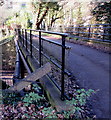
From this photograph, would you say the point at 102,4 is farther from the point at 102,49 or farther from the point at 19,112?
the point at 19,112

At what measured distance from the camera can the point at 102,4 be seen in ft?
31.8

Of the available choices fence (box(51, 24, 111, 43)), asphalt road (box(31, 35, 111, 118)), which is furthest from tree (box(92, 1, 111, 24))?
asphalt road (box(31, 35, 111, 118))

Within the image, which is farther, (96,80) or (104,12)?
(104,12)

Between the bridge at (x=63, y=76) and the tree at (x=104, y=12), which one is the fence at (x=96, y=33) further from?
the bridge at (x=63, y=76)

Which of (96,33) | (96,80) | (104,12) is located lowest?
(96,80)

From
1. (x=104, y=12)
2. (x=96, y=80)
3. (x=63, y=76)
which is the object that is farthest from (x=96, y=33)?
(x=63, y=76)

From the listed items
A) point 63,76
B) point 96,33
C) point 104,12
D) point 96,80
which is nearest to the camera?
point 63,76

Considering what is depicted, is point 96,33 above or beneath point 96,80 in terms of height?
above

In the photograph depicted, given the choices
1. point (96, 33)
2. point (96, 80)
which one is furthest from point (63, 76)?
point (96, 33)

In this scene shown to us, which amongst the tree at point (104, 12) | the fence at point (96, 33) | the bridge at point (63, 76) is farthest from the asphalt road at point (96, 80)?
the tree at point (104, 12)

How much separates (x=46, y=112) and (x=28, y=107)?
559 mm

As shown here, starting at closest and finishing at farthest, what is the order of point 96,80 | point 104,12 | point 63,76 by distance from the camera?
point 63,76, point 96,80, point 104,12

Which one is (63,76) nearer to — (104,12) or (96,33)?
(96,33)

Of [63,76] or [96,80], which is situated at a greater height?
[63,76]
